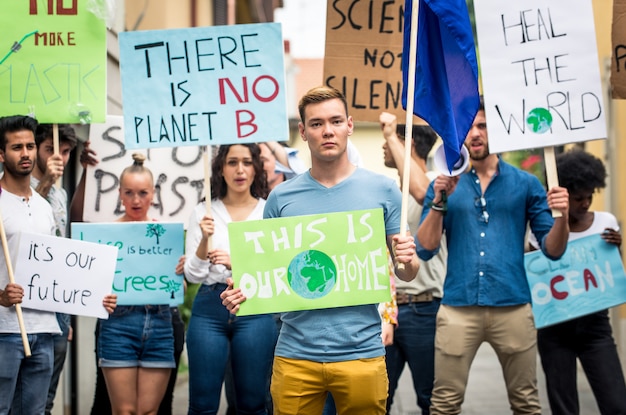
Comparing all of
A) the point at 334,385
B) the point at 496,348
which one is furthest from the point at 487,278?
the point at 334,385

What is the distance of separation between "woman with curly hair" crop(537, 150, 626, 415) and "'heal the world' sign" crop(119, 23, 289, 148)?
1.95m

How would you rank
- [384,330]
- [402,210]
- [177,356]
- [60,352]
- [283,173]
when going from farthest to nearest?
[283,173]
[177,356]
[60,352]
[384,330]
[402,210]

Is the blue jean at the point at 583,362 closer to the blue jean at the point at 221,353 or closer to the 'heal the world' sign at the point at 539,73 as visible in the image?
the 'heal the world' sign at the point at 539,73

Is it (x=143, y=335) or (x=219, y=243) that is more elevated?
(x=219, y=243)

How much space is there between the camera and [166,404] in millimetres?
6852

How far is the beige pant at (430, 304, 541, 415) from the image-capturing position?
18.7 ft

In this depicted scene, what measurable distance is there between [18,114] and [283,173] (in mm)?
1938

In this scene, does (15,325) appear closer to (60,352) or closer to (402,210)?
(60,352)

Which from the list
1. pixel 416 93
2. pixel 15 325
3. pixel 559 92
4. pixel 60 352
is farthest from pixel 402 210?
pixel 60 352

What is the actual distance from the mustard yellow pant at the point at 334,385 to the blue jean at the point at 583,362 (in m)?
1.90

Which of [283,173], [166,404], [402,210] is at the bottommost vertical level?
[166,404]

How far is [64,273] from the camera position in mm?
5852

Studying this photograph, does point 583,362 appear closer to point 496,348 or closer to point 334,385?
point 496,348

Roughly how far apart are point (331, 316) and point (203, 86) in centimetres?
191
